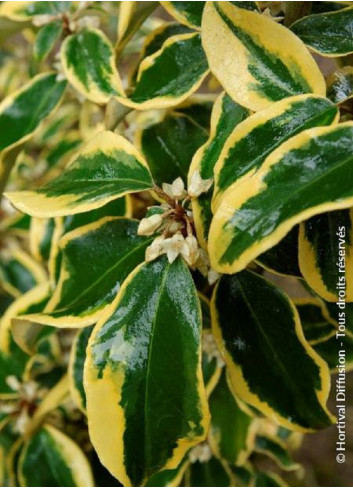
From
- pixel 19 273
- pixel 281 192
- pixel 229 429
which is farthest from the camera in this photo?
pixel 19 273

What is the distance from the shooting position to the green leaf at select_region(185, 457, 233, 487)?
0.95 metres

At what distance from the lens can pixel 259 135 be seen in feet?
1.63

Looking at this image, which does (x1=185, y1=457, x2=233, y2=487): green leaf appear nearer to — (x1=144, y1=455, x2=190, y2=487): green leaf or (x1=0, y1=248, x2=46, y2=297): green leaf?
(x1=144, y1=455, x2=190, y2=487): green leaf

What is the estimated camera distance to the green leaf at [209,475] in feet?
3.12

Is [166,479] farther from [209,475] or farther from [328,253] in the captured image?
[328,253]

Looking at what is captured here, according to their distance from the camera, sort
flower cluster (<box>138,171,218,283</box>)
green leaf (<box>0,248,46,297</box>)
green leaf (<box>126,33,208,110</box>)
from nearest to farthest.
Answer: flower cluster (<box>138,171,218,283</box>) < green leaf (<box>126,33,208,110</box>) < green leaf (<box>0,248,46,297</box>)

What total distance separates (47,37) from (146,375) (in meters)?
0.53

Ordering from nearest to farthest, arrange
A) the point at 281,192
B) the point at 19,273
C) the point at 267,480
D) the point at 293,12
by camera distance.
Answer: the point at 281,192 → the point at 293,12 → the point at 267,480 → the point at 19,273

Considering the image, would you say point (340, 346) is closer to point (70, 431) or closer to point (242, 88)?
point (242, 88)

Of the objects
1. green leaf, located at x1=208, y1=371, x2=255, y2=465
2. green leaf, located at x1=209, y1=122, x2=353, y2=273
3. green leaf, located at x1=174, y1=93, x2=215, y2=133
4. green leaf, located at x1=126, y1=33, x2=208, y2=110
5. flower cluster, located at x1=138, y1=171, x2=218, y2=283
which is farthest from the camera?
green leaf, located at x1=208, y1=371, x2=255, y2=465

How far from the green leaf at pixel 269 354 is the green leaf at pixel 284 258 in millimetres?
32

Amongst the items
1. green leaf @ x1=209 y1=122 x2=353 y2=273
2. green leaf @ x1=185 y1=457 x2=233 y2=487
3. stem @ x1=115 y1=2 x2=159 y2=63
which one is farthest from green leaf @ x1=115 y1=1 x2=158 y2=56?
green leaf @ x1=185 y1=457 x2=233 y2=487

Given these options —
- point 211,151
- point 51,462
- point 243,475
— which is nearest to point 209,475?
point 243,475

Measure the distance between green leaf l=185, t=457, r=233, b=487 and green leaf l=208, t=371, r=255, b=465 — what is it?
0.05m
